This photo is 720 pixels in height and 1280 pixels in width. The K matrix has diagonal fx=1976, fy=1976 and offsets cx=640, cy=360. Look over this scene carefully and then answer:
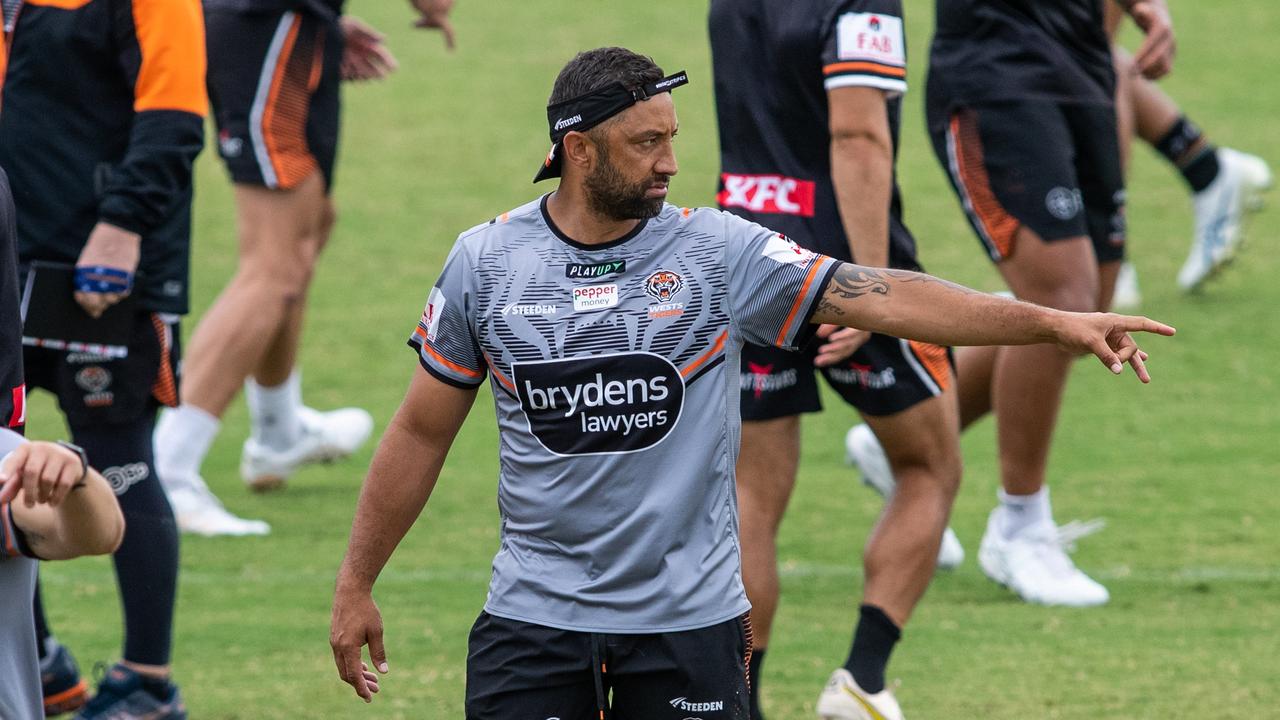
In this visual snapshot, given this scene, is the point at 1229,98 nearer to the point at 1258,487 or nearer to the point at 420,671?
the point at 1258,487

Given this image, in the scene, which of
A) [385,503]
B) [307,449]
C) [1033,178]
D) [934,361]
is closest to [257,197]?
[307,449]

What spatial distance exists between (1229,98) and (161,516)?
1095 cm

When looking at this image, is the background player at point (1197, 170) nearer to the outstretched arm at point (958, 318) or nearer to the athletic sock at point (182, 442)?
the athletic sock at point (182, 442)

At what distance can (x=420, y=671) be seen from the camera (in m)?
5.44

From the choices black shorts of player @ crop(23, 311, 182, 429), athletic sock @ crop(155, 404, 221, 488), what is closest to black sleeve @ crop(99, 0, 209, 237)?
black shorts of player @ crop(23, 311, 182, 429)

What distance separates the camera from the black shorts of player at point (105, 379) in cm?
493

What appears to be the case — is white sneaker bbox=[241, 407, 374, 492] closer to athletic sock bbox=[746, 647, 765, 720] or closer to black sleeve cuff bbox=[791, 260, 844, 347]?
athletic sock bbox=[746, 647, 765, 720]

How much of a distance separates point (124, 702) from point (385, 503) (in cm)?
143

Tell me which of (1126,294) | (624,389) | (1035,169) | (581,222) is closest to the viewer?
Result: (624,389)

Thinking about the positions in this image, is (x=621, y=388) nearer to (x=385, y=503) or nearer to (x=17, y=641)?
(x=385, y=503)

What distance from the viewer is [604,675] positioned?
3.63 m

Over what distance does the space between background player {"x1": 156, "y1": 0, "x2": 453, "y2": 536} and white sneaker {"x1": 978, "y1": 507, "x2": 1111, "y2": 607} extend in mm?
2624

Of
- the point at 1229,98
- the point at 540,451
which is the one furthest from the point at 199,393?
the point at 1229,98

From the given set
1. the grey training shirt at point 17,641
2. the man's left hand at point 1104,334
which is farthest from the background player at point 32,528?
the man's left hand at point 1104,334
